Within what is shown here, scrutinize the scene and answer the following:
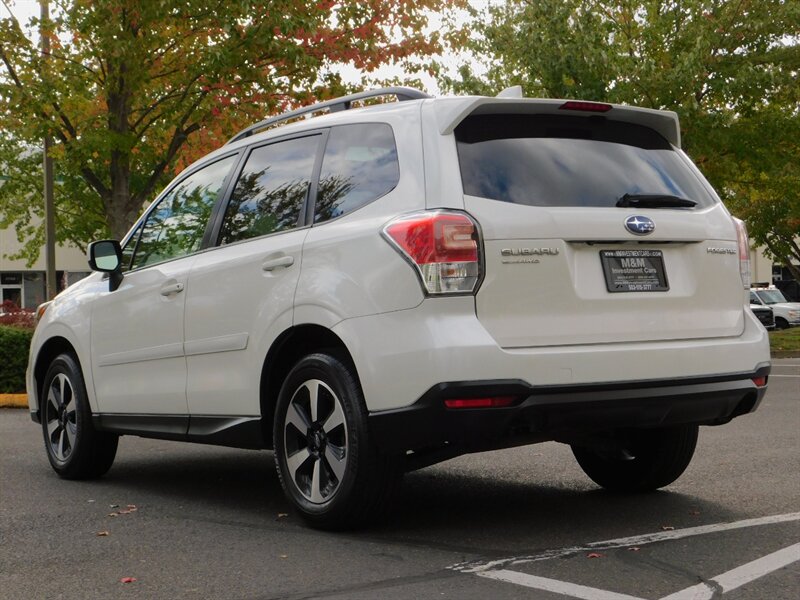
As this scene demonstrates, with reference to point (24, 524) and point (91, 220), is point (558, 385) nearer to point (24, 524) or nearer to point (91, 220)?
point (24, 524)

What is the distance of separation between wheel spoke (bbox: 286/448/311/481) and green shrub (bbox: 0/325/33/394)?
10.00m

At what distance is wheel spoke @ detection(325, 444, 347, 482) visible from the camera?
5246mm

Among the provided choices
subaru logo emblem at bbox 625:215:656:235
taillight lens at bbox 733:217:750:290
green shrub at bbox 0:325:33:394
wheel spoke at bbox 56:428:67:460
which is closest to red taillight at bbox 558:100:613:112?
subaru logo emblem at bbox 625:215:656:235

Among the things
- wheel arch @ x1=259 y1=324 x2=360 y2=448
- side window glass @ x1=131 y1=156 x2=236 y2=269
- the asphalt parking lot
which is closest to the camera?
the asphalt parking lot

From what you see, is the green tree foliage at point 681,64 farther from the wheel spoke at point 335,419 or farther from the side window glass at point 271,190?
the wheel spoke at point 335,419

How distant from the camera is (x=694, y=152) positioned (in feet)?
78.8

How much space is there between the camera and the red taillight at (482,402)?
477 cm

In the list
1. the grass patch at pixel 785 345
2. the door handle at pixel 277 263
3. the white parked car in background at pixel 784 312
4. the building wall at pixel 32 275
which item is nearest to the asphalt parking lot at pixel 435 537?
the door handle at pixel 277 263

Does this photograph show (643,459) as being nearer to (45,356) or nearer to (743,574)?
(743,574)

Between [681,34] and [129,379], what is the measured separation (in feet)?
63.1

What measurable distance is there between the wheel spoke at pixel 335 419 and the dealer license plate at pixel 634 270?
1.29m

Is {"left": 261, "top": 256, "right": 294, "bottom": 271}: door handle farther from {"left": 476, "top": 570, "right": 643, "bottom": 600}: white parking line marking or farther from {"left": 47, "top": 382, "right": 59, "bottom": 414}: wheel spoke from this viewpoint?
{"left": 47, "top": 382, "right": 59, "bottom": 414}: wheel spoke

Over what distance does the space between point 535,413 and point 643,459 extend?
1723 millimetres

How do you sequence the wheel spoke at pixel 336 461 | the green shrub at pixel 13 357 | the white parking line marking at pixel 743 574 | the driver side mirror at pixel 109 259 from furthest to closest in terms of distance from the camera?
1. the green shrub at pixel 13 357
2. the driver side mirror at pixel 109 259
3. the wheel spoke at pixel 336 461
4. the white parking line marking at pixel 743 574
